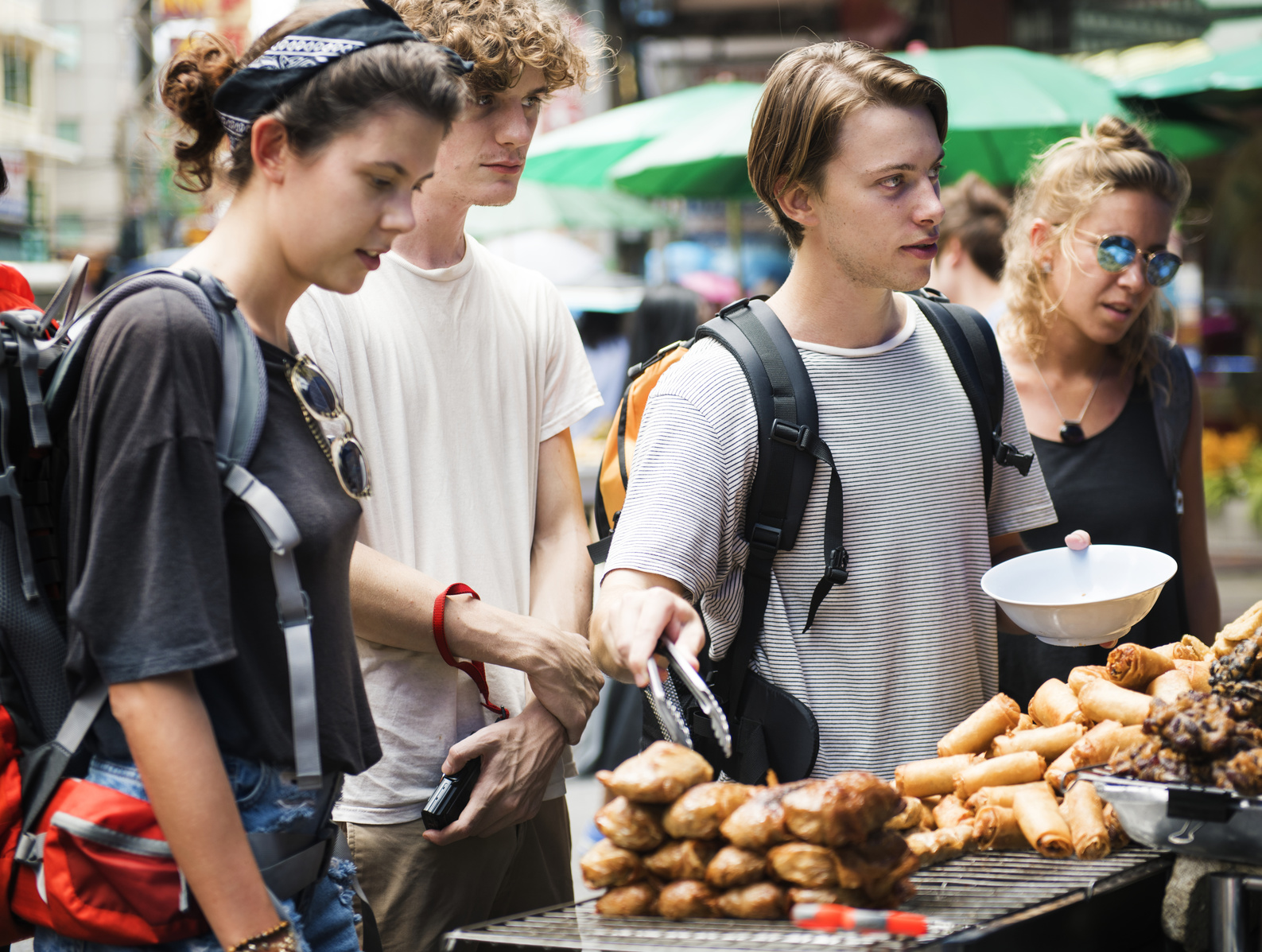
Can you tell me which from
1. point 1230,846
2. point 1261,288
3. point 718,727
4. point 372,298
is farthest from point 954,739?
point 1261,288

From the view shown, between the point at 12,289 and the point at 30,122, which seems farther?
the point at 30,122

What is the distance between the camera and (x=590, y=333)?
8.62 metres

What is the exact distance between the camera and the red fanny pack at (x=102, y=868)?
159 cm

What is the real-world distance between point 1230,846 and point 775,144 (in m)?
1.59

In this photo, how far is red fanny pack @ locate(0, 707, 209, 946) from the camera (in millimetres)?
1593

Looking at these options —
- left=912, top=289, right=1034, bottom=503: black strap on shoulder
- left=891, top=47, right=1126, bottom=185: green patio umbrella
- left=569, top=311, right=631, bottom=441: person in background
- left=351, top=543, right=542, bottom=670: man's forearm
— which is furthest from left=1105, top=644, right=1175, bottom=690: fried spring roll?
left=569, top=311, right=631, bottom=441: person in background

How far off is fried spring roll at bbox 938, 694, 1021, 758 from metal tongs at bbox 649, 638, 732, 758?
27.5 inches

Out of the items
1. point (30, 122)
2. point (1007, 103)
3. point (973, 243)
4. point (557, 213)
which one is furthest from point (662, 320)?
point (30, 122)

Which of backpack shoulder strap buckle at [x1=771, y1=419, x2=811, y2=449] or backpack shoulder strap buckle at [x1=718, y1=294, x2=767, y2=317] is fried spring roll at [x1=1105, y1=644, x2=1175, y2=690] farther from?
backpack shoulder strap buckle at [x1=718, y1=294, x2=767, y2=317]

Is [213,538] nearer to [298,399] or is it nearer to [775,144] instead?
[298,399]

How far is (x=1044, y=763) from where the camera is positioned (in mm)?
2232

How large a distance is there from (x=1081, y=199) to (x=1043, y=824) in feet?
7.02

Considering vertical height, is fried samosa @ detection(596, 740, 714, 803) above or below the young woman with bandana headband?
below

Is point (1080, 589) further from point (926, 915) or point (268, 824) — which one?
point (268, 824)
